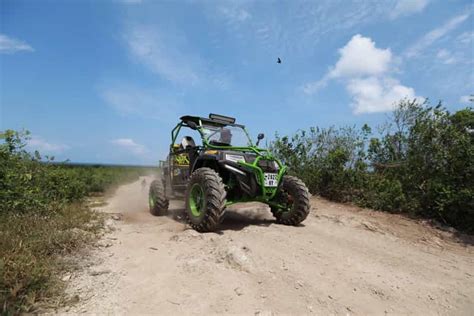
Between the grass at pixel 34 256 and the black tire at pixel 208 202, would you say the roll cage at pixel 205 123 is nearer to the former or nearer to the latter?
the black tire at pixel 208 202

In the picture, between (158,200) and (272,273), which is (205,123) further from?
(272,273)

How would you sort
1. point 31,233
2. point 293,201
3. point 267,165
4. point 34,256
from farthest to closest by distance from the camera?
point 293,201, point 267,165, point 31,233, point 34,256

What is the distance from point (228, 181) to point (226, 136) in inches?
53.1

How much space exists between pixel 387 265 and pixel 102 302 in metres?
3.45

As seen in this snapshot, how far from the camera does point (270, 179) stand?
16.9ft

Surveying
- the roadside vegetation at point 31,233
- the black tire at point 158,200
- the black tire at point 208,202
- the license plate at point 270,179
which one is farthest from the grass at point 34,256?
the license plate at point 270,179

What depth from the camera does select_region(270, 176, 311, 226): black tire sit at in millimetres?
5383

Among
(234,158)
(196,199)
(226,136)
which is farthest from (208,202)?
(226,136)

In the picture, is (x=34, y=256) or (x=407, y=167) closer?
(x=34, y=256)

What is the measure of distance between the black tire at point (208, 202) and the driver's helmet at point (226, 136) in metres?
1.43

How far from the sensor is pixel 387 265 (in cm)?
385

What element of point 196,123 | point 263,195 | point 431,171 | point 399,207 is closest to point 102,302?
point 263,195

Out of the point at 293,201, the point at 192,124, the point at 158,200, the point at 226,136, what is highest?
the point at 192,124

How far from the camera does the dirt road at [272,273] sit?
2.77 m
